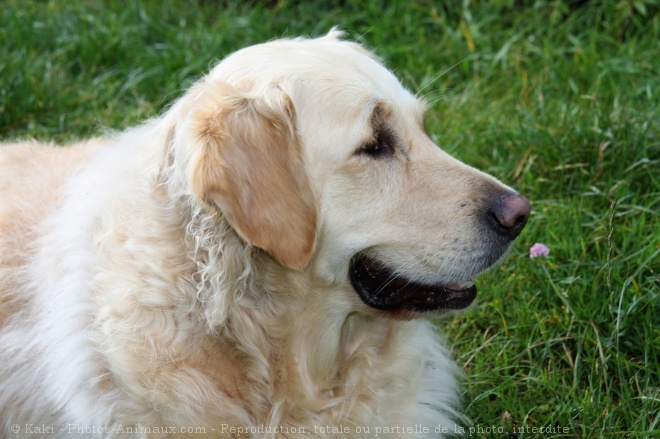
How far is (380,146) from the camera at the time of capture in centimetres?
282

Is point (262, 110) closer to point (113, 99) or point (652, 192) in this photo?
point (652, 192)

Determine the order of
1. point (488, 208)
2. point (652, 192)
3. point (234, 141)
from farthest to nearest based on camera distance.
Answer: point (652, 192)
point (488, 208)
point (234, 141)

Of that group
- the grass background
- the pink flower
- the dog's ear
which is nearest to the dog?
the dog's ear

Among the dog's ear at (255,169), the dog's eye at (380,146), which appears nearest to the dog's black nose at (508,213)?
the dog's eye at (380,146)

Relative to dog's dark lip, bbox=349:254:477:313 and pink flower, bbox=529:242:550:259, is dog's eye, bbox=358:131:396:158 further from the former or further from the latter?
pink flower, bbox=529:242:550:259

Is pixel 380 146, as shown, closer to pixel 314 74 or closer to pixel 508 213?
pixel 314 74

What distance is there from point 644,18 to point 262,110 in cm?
377

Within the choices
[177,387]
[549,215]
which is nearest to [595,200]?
[549,215]

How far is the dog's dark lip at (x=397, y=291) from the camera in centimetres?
281

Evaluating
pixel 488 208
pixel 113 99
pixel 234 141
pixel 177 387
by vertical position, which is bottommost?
pixel 113 99

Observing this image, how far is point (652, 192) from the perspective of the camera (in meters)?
4.04

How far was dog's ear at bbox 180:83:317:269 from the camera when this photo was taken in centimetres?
252

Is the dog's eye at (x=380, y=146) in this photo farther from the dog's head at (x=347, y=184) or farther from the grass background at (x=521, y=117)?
the grass background at (x=521, y=117)

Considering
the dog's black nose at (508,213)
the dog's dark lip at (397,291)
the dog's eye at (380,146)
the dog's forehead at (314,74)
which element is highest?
the dog's forehead at (314,74)
